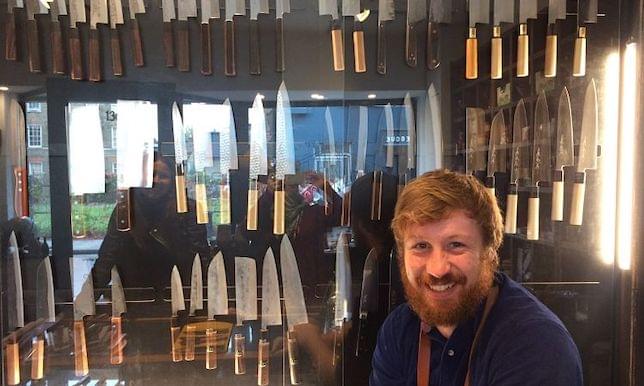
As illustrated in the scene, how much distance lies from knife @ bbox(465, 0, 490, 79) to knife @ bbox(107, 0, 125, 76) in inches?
36.9

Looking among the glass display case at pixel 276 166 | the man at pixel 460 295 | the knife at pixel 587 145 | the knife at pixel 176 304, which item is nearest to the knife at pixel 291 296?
the glass display case at pixel 276 166

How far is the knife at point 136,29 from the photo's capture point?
142 cm

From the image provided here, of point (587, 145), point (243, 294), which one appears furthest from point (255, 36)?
point (587, 145)

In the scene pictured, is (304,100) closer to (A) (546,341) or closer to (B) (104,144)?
(B) (104,144)

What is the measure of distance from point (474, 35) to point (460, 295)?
843mm

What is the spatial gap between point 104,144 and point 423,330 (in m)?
0.97

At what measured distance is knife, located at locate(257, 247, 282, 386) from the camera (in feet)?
4.82

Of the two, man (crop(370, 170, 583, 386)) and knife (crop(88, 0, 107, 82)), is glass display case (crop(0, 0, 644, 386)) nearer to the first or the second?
knife (crop(88, 0, 107, 82))

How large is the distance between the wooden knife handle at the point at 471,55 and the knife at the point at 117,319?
3.64 ft

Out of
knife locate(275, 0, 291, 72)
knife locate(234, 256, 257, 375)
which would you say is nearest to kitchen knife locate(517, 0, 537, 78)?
knife locate(275, 0, 291, 72)

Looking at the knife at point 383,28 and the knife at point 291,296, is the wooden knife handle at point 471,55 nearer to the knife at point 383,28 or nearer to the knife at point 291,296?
the knife at point 383,28

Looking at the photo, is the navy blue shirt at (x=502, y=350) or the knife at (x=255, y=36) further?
the knife at (x=255, y=36)

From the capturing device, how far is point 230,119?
4.80ft

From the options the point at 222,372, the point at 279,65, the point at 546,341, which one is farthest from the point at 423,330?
Answer: the point at 279,65
